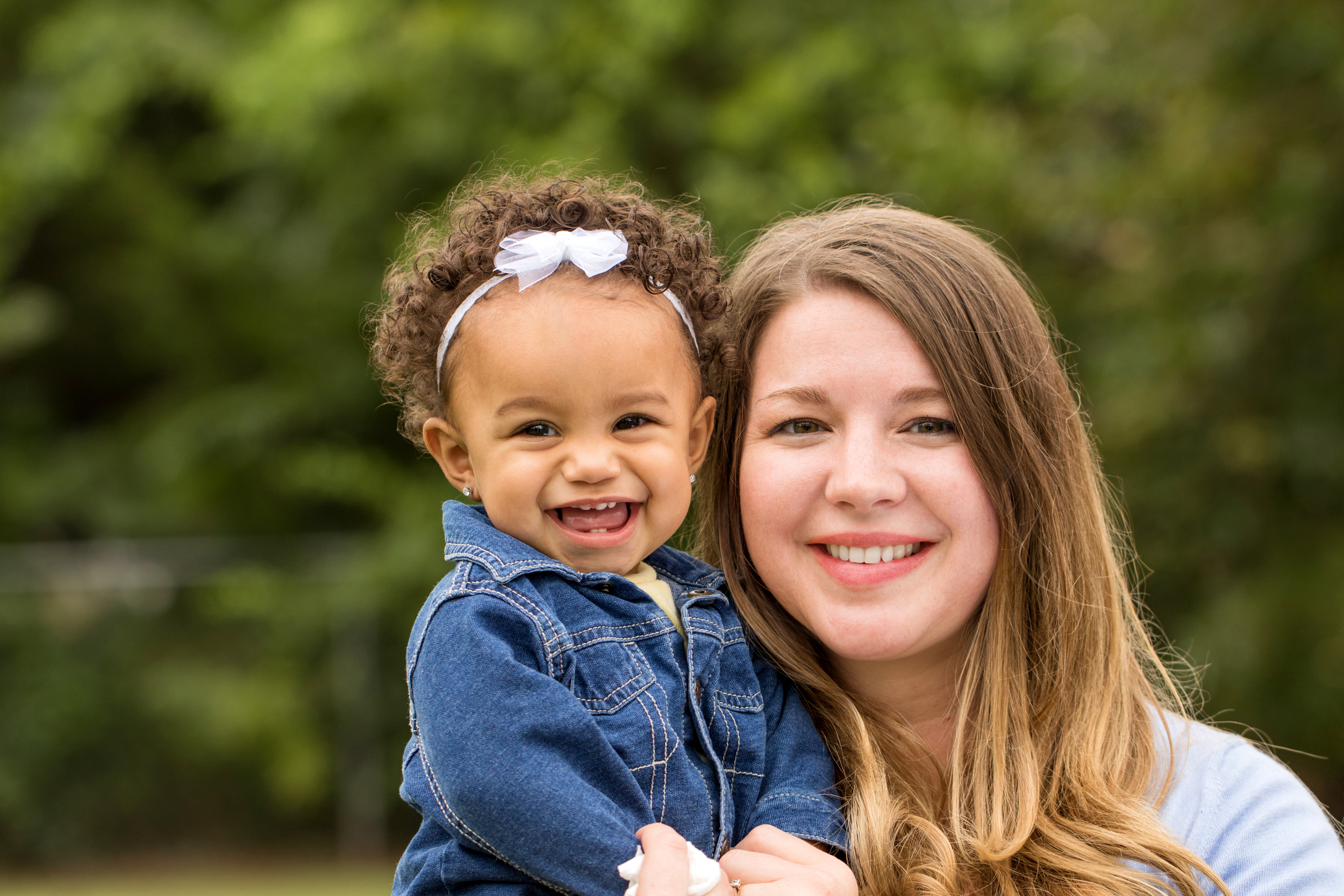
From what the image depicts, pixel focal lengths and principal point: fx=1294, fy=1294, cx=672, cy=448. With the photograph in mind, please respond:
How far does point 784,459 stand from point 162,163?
12.0 meters

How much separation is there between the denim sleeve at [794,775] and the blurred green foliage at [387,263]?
1.90m

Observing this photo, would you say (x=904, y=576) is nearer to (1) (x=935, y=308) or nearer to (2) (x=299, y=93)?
(1) (x=935, y=308)

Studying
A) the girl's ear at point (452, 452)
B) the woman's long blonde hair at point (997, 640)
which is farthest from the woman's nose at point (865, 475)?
the girl's ear at point (452, 452)

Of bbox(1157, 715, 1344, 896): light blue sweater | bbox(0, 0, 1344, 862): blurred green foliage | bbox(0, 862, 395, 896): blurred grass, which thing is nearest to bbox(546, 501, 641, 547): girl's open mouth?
bbox(1157, 715, 1344, 896): light blue sweater

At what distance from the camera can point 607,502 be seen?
209 centimetres

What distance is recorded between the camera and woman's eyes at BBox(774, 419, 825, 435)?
2.21 meters

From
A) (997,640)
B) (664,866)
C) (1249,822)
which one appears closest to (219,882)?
(997,640)

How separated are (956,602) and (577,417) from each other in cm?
73

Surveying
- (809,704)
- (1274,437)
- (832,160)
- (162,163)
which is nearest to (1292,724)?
(1274,437)

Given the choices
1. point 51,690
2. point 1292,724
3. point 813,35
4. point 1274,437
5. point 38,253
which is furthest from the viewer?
point 38,253

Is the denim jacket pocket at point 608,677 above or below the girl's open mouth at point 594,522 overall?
below

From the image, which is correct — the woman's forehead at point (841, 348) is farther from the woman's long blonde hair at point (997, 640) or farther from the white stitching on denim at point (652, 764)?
the white stitching on denim at point (652, 764)

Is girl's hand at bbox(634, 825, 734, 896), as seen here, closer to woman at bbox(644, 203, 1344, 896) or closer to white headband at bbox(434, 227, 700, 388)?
woman at bbox(644, 203, 1344, 896)

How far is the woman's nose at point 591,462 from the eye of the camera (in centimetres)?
202
